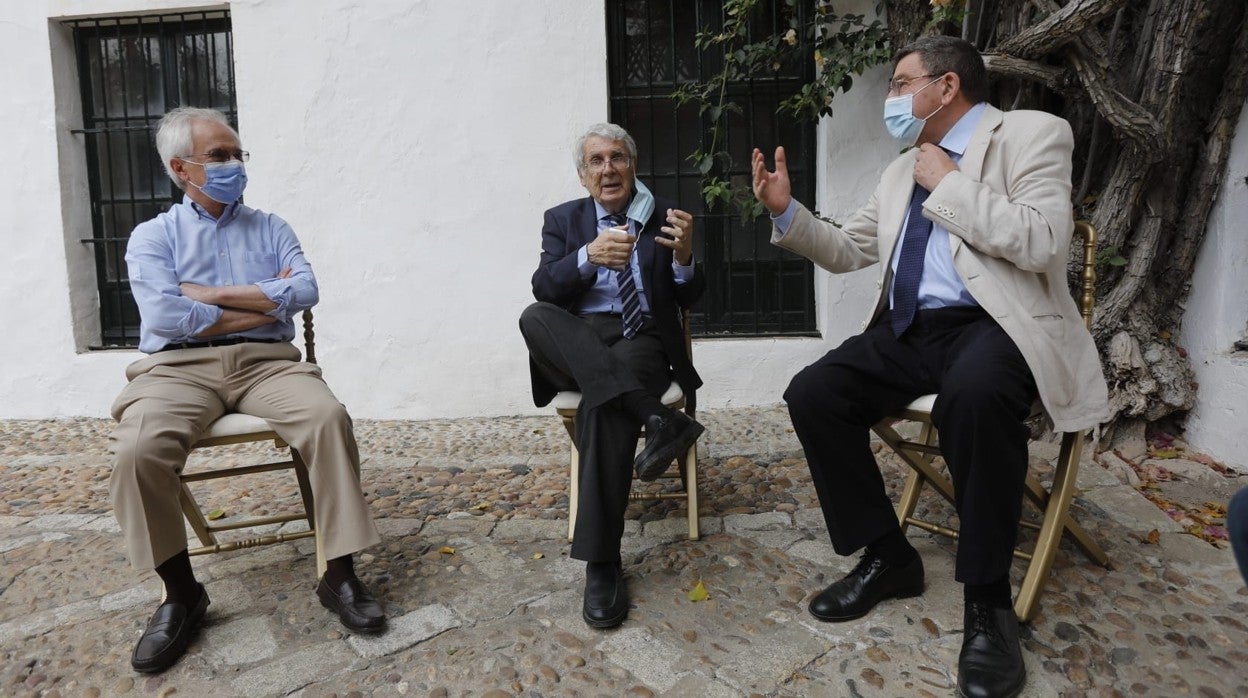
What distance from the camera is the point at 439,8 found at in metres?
4.95

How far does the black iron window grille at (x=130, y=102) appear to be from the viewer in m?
5.46

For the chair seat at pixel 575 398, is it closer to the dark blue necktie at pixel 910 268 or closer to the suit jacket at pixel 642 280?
the suit jacket at pixel 642 280

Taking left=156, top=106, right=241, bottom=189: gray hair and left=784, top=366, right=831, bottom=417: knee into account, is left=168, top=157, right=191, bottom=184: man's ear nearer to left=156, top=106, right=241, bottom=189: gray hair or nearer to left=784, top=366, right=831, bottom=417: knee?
left=156, top=106, right=241, bottom=189: gray hair

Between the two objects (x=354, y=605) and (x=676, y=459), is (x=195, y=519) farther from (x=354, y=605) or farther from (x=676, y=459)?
(x=676, y=459)

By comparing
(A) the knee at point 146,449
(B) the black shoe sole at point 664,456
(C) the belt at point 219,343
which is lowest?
(B) the black shoe sole at point 664,456

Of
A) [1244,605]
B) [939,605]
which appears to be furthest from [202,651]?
[1244,605]

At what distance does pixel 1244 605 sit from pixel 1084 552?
0.45 meters

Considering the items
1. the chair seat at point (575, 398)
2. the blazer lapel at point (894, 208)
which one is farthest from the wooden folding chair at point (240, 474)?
the blazer lapel at point (894, 208)

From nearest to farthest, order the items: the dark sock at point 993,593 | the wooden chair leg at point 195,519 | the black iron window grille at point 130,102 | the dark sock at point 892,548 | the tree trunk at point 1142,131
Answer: the dark sock at point 993,593 → the dark sock at point 892,548 → the wooden chair leg at point 195,519 → the tree trunk at point 1142,131 → the black iron window grille at point 130,102

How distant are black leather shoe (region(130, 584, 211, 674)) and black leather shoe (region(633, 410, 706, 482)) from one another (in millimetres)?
1463

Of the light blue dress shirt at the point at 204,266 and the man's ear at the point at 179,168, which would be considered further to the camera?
the man's ear at the point at 179,168

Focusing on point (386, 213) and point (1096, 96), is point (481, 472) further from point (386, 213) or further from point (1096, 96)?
A: point (1096, 96)

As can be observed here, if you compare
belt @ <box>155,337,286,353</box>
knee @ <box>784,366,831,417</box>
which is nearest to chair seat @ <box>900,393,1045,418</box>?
Answer: knee @ <box>784,366,831,417</box>

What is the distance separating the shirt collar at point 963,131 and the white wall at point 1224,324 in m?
2.06
